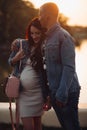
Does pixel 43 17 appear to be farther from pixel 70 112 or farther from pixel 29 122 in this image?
pixel 29 122

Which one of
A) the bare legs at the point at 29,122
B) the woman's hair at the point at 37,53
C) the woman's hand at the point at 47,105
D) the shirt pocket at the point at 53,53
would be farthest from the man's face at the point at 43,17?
the bare legs at the point at 29,122

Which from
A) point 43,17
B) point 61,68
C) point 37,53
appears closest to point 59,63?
point 61,68

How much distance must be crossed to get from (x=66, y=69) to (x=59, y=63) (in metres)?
0.11

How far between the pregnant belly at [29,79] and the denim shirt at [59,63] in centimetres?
46

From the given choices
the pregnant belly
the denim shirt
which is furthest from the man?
the pregnant belly

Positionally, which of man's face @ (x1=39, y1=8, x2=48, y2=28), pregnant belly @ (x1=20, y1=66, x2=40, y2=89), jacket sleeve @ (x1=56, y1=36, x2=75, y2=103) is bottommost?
pregnant belly @ (x1=20, y1=66, x2=40, y2=89)

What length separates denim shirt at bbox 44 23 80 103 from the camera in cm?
390

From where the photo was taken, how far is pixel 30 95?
15.0 feet

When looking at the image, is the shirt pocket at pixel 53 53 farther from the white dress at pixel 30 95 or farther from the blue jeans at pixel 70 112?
the white dress at pixel 30 95

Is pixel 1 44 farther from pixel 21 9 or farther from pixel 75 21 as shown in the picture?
pixel 75 21

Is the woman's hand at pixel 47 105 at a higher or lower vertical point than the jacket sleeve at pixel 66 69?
lower

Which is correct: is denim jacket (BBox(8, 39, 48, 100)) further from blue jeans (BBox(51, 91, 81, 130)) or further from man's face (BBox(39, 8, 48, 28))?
man's face (BBox(39, 8, 48, 28))

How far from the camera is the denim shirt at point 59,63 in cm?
390

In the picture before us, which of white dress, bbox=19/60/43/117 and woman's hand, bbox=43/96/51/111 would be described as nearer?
woman's hand, bbox=43/96/51/111
